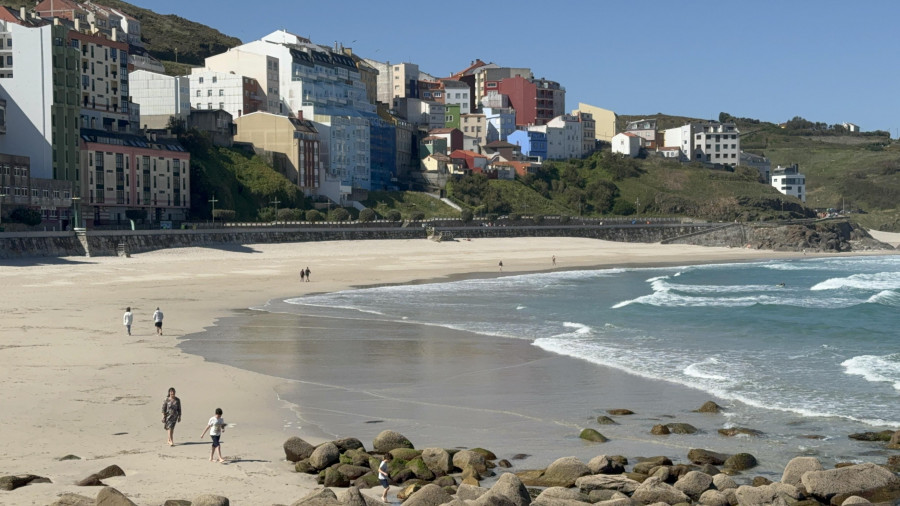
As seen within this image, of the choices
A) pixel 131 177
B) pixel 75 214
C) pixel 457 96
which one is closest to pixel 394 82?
pixel 457 96

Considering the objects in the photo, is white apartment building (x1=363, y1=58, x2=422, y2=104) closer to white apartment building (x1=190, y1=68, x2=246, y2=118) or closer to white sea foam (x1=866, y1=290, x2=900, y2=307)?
white apartment building (x1=190, y1=68, x2=246, y2=118)

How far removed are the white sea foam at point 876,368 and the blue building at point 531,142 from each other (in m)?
108

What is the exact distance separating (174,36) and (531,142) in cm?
5990

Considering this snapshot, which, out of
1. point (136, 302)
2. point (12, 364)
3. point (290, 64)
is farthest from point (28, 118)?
point (12, 364)

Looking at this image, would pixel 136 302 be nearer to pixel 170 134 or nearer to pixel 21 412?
pixel 21 412

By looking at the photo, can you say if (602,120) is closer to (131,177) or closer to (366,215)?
(366,215)

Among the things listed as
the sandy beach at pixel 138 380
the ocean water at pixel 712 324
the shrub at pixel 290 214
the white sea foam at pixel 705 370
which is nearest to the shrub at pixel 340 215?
the shrub at pixel 290 214

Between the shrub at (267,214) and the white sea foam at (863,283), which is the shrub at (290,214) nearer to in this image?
the shrub at (267,214)

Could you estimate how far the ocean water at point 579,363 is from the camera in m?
21.7

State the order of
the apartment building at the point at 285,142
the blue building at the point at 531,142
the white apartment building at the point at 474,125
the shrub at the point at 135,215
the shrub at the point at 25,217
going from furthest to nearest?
1. the white apartment building at the point at 474,125
2. the blue building at the point at 531,142
3. the apartment building at the point at 285,142
4. the shrub at the point at 135,215
5. the shrub at the point at 25,217

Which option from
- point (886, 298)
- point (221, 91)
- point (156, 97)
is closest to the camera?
point (886, 298)

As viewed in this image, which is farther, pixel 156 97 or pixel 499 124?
pixel 499 124

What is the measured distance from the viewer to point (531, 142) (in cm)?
13950

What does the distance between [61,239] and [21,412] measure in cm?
4347
